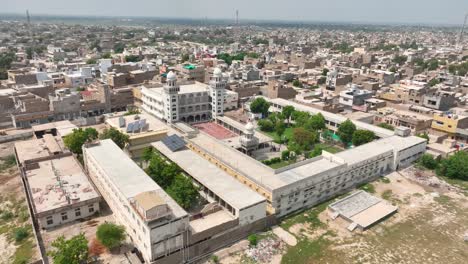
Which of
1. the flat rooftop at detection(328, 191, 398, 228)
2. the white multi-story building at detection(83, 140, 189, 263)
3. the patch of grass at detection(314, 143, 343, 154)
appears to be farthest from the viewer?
the patch of grass at detection(314, 143, 343, 154)

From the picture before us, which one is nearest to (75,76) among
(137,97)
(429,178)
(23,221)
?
(137,97)

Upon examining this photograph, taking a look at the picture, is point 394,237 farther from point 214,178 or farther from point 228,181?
point 214,178

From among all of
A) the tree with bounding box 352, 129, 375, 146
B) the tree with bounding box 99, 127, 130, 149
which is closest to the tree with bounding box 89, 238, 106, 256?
the tree with bounding box 99, 127, 130, 149

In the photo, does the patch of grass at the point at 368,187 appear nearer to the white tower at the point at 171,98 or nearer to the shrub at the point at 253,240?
the shrub at the point at 253,240

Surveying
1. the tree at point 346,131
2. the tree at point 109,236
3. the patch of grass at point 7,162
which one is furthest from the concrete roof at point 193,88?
the tree at point 109,236

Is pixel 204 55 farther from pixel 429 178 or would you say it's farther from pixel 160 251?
pixel 160 251

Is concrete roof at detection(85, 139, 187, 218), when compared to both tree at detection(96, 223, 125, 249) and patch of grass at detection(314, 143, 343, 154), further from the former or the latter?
patch of grass at detection(314, 143, 343, 154)

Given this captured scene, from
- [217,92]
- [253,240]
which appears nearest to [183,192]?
[253,240]
